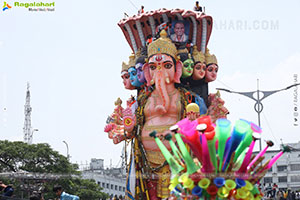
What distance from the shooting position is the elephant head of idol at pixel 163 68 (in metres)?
15.1

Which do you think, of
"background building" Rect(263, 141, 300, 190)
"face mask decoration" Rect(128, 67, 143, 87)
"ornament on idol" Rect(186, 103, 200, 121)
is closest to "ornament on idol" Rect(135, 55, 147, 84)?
"face mask decoration" Rect(128, 67, 143, 87)

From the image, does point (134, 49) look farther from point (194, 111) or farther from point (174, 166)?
point (174, 166)

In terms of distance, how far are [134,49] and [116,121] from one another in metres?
2.51

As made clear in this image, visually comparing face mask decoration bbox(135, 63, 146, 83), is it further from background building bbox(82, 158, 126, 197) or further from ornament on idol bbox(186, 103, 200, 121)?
background building bbox(82, 158, 126, 197)

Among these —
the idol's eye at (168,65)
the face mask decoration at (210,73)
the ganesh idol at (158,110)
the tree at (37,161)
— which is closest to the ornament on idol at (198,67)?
the face mask decoration at (210,73)

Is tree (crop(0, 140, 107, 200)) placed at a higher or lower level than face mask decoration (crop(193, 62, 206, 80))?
lower

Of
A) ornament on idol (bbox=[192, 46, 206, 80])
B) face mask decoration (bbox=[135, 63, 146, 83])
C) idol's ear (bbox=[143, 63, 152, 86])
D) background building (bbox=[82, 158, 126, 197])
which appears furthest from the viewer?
background building (bbox=[82, 158, 126, 197])

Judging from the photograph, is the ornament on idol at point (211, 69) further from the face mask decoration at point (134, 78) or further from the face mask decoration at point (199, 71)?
the face mask decoration at point (134, 78)

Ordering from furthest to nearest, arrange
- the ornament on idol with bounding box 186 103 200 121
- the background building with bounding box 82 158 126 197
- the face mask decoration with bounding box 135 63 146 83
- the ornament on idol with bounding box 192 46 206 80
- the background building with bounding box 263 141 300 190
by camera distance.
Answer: the background building with bounding box 263 141 300 190 → the background building with bounding box 82 158 126 197 → the face mask decoration with bounding box 135 63 146 83 → the ornament on idol with bounding box 192 46 206 80 → the ornament on idol with bounding box 186 103 200 121

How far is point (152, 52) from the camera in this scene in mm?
15281

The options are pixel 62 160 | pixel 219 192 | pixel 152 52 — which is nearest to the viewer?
pixel 219 192

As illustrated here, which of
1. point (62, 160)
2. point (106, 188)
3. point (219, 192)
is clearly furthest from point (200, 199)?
point (106, 188)

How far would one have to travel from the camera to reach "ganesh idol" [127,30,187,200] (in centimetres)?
1510

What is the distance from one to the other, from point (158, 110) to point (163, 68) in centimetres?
126
